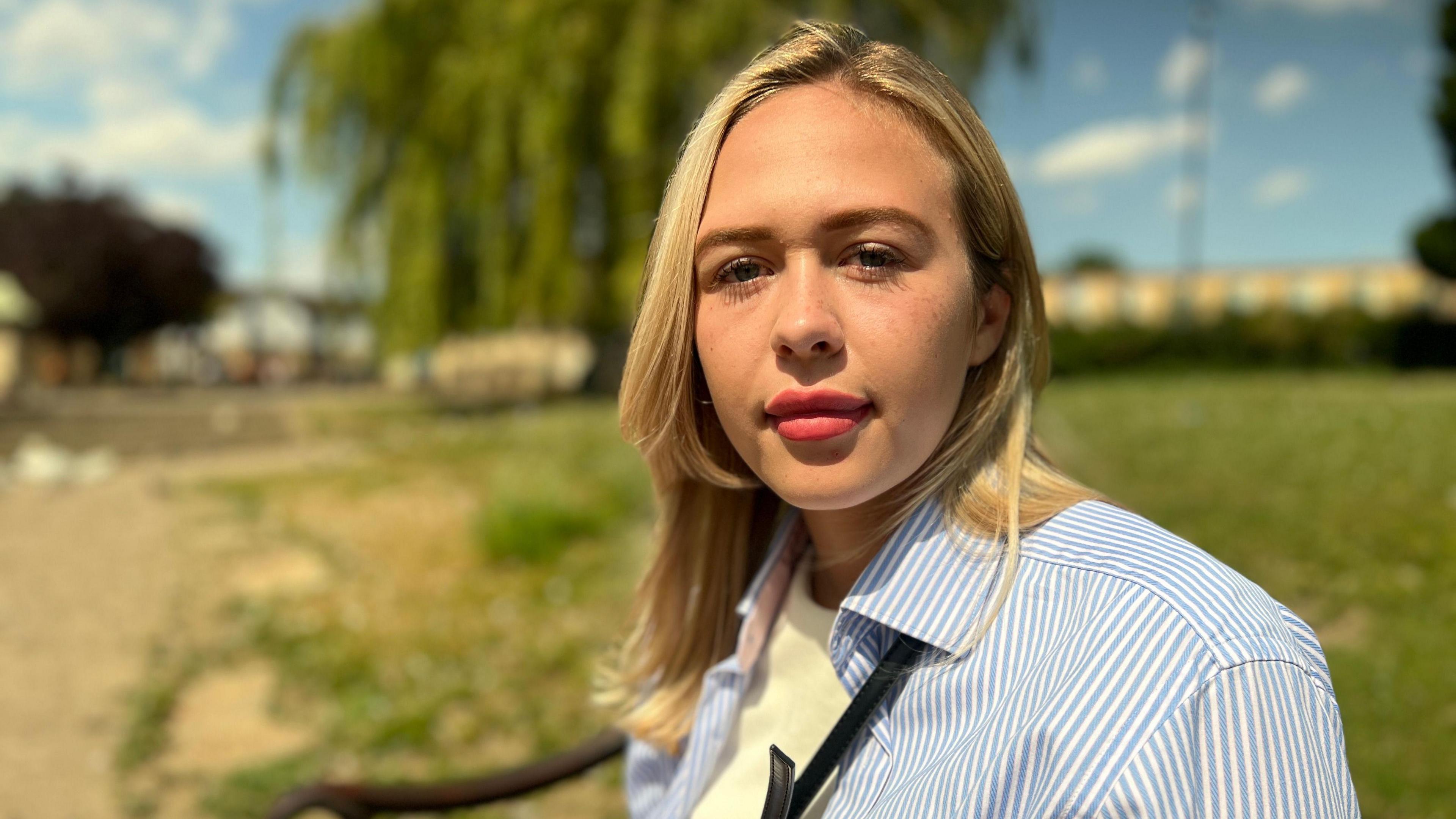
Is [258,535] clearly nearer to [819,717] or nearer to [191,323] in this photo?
[819,717]

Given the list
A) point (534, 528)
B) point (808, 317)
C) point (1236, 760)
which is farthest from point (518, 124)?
point (1236, 760)

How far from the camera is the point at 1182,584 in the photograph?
1.08m

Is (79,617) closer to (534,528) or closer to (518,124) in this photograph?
(534,528)

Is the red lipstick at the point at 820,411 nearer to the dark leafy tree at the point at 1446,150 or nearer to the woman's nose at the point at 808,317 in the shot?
the woman's nose at the point at 808,317

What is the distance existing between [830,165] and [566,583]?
16.8 ft

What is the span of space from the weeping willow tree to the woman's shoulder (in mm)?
9594

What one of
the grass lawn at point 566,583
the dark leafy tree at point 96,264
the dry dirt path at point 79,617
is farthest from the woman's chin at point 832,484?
the dark leafy tree at point 96,264

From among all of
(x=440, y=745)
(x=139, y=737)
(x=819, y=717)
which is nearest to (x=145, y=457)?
(x=139, y=737)

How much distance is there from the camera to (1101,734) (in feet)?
3.35

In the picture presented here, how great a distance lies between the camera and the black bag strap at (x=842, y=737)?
4.30 ft

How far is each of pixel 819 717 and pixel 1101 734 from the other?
22.1 inches

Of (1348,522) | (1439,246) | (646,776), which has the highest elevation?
(1439,246)

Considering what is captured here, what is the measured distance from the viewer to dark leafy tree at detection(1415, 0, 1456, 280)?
21594mm

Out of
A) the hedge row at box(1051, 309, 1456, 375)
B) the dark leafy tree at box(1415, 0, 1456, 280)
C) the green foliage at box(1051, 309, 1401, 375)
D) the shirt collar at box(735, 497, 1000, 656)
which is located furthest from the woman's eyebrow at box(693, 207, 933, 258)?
the dark leafy tree at box(1415, 0, 1456, 280)
